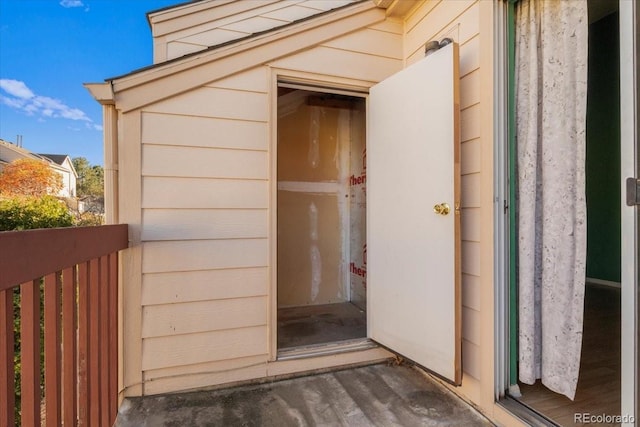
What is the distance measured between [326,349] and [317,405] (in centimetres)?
45

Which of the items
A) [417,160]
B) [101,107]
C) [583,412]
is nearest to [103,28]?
[101,107]

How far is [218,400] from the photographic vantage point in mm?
1788

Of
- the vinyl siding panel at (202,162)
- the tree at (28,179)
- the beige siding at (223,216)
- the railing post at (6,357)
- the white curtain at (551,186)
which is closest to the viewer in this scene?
the railing post at (6,357)

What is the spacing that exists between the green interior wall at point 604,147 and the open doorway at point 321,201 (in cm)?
257

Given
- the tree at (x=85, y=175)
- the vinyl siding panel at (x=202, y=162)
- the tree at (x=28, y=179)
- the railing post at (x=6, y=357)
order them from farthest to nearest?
the tree at (x=85, y=175), the tree at (x=28, y=179), the vinyl siding panel at (x=202, y=162), the railing post at (x=6, y=357)

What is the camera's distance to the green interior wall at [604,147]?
342cm

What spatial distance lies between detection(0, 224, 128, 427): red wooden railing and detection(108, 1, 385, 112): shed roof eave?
76 centimetres

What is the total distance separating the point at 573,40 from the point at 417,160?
816mm

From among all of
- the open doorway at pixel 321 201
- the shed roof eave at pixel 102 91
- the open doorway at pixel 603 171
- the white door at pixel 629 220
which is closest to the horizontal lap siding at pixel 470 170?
the white door at pixel 629 220

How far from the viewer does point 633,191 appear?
1.01 meters

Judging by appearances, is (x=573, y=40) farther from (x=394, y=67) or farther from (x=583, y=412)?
(x=583, y=412)

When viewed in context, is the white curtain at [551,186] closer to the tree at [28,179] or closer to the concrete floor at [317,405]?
the concrete floor at [317,405]

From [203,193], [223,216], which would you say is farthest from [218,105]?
[223,216]

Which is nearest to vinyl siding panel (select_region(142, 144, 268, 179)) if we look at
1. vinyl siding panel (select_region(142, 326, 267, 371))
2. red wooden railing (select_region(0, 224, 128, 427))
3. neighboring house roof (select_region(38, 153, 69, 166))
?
red wooden railing (select_region(0, 224, 128, 427))
